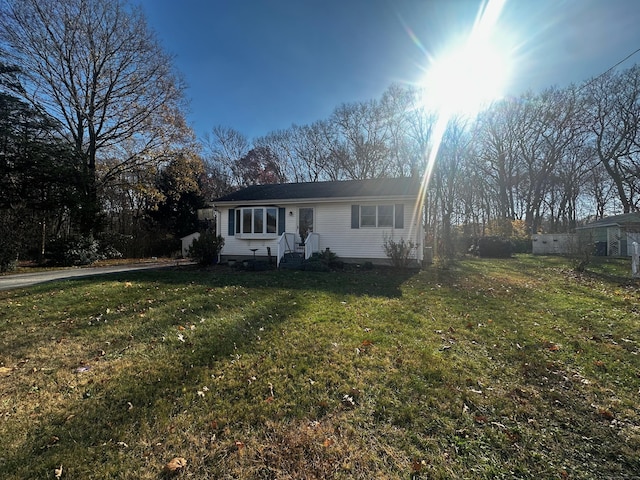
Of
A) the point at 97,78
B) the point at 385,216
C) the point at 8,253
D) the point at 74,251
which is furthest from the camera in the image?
the point at 97,78

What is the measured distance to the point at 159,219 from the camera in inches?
943

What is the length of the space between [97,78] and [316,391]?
69.1ft

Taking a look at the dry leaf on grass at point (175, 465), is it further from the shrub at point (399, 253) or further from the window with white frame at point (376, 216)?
the window with white frame at point (376, 216)

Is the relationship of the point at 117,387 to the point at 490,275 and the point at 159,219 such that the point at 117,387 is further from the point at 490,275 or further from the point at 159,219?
the point at 159,219

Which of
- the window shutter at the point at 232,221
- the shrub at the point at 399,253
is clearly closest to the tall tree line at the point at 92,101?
the window shutter at the point at 232,221

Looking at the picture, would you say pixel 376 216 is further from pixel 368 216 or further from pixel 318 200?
pixel 318 200

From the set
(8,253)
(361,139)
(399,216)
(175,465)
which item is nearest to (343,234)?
(399,216)

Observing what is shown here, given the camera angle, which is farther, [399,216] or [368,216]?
[368,216]

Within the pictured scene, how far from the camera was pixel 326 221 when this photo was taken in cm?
1433

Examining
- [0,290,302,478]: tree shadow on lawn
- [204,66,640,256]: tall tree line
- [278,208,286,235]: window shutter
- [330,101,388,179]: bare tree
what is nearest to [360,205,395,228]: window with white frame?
[278,208,286,235]: window shutter

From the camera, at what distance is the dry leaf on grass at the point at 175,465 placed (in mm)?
2087

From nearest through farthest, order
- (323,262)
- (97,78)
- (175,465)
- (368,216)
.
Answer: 1. (175,465)
2. (323,262)
3. (368,216)
4. (97,78)

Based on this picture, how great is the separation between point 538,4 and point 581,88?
24.5 meters

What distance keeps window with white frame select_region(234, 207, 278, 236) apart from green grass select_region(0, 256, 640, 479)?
329 inches
